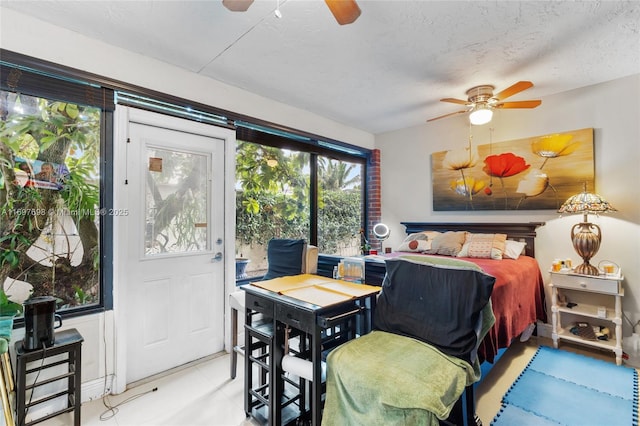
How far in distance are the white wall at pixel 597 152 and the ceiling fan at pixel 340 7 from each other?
8.10 ft

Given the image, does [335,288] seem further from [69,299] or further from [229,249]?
[69,299]

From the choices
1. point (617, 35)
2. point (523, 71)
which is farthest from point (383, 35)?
point (617, 35)

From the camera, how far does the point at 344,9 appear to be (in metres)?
1.51

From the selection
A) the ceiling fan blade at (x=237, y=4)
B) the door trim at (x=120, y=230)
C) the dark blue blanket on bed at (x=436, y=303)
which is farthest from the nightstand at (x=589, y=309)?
the door trim at (x=120, y=230)

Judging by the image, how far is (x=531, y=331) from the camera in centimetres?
309

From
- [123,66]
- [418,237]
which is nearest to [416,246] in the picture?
[418,237]

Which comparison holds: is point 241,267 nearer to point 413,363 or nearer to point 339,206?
point 339,206

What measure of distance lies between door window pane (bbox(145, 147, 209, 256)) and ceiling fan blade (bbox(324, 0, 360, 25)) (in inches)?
73.7

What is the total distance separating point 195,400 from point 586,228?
3.80 meters

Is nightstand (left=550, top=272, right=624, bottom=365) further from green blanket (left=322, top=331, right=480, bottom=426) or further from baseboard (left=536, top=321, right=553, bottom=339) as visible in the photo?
green blanket (left=322, top=331, right=480, bottom=426)

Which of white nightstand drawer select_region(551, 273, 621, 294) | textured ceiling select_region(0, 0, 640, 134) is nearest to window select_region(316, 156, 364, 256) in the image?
textured ceiling select_region(0, 0, 640, 134)

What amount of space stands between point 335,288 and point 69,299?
1.96m

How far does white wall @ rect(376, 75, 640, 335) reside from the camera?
2.83m

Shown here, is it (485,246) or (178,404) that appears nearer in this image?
(178,404)
